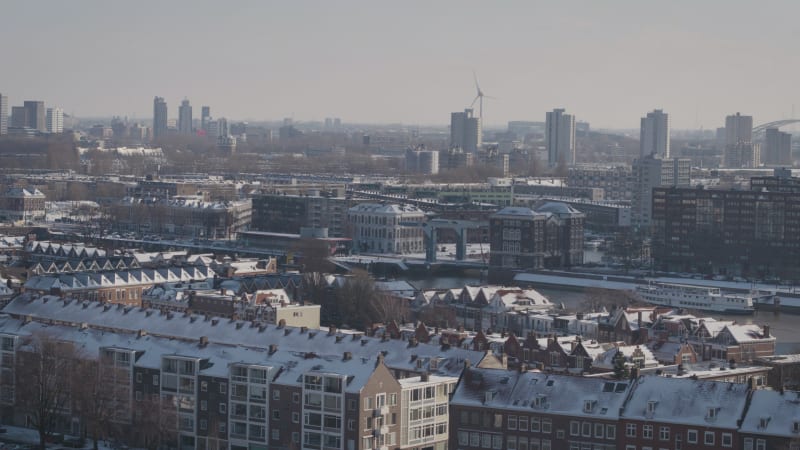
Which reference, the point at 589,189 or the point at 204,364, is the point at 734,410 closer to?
the point at 204,364

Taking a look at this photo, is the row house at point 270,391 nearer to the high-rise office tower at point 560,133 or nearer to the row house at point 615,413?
the row house at point 615,413

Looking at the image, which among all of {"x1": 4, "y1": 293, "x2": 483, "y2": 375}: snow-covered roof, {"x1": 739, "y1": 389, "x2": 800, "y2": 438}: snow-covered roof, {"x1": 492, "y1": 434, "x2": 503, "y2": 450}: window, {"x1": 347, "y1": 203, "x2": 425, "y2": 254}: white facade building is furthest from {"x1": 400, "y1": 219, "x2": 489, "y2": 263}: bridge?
{"x1": 739, "y1": 389, "x2": 800, "y2": 438}: snow-covered roof

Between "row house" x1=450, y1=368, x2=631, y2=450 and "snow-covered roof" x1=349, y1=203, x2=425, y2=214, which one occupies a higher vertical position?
"snow-covered roof" x1=349, y1=203, x2=425, y2=214

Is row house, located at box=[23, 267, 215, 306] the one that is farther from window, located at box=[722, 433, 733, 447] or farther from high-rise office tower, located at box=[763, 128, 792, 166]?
high-rise office tower, located at box=[763, 128, 792, 166]

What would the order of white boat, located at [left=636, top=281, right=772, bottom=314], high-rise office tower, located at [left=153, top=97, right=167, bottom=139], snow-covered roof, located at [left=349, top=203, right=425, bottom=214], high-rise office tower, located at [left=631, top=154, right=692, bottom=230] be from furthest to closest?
high-rise office tower, located at [left=153, top=97, right=167, bottom=139]
high-rise office tower, located at [left=631, top=154, right=692, bottom=230]
snow-covered roof, located at [left=349, top=203, right=425, bottom=214]
white boat, located at [left=636, top=281, right=772, bottom=314]

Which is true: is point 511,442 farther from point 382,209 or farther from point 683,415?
point 382,209

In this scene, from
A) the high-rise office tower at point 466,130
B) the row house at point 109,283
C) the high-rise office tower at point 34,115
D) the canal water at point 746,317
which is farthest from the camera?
the high-rise office tower at point 34,115

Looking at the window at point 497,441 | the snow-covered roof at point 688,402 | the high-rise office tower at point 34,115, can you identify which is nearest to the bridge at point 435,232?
the window at point 497,441
